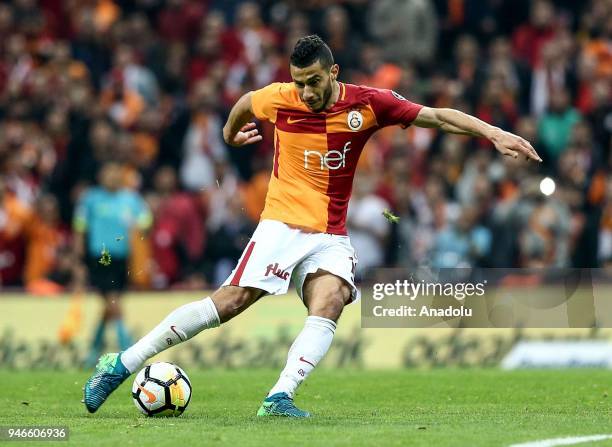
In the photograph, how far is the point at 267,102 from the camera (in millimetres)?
9680

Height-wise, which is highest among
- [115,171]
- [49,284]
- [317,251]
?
[115,171]

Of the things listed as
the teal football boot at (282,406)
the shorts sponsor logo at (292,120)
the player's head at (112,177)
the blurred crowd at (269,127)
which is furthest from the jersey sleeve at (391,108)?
the player's head at (112,177)

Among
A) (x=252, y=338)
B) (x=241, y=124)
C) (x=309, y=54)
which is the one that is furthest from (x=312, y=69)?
(x=252, y=338)

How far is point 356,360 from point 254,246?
667cm

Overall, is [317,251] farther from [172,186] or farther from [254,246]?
[172,186]

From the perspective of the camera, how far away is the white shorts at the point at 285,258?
9367mm

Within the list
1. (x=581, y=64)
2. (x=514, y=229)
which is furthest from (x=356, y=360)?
(x=581, y=64)

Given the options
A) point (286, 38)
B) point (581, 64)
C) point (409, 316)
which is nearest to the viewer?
point (409, 316)

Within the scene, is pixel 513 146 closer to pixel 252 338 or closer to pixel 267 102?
pixel 267 102

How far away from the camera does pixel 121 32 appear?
67.6 ft

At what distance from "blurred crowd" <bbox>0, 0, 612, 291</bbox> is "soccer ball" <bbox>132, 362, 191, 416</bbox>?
7.09 metres

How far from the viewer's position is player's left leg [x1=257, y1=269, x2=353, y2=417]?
9.11 metres

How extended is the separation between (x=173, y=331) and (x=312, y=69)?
2.02 meters

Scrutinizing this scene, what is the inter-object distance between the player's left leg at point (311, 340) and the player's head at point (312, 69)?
1197 millimetres
